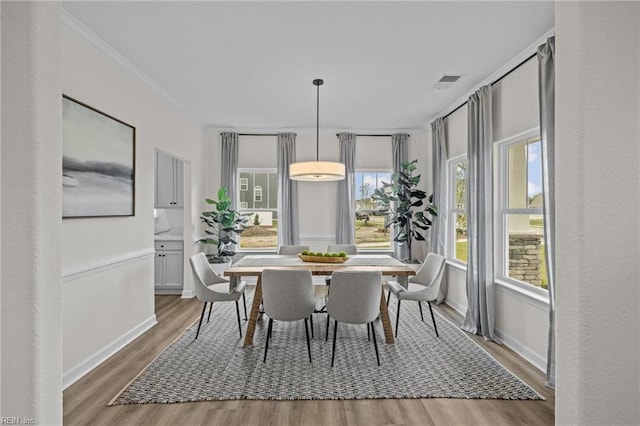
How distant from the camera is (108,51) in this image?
10.2 feet

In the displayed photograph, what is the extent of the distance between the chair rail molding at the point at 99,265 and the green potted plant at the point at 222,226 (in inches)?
62.7

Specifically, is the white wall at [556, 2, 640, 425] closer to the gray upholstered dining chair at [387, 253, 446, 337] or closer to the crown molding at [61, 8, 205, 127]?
the gray upholstered dining chair at [387, 253, 446, 337]

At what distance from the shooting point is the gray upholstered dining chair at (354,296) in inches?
115

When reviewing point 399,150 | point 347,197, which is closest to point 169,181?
point 347,197

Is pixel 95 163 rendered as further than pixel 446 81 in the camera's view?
No

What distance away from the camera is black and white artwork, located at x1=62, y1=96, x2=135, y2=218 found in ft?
8.75

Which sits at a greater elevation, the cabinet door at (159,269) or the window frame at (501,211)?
the window frame at (501,211)

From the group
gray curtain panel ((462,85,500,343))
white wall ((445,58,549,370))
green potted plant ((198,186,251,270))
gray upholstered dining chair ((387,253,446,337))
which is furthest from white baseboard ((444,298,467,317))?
green potted plant ((198,186,251,270))

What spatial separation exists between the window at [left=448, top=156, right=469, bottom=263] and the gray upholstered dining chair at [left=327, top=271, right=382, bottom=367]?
7.85ft

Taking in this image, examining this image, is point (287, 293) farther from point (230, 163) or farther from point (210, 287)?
point (230, 163)

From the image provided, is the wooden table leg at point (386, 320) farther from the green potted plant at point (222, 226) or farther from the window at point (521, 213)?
the green potted plant at point (222, 226)

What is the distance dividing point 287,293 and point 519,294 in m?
2.14

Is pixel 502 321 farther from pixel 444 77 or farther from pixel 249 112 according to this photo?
pixel 249 112

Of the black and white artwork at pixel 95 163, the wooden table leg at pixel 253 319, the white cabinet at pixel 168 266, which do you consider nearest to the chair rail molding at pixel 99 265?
the black and white artwork at pixel 95 163
